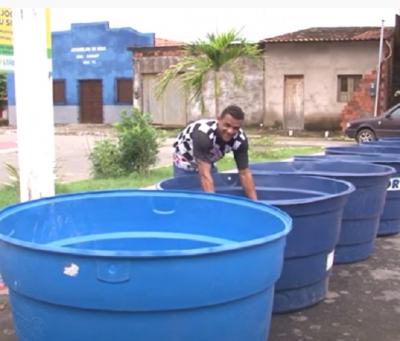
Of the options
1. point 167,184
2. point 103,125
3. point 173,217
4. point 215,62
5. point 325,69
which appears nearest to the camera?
point 173,217

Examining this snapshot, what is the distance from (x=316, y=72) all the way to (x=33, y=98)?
2127cm

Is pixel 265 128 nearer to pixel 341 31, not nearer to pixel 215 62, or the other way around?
pixel 341 31

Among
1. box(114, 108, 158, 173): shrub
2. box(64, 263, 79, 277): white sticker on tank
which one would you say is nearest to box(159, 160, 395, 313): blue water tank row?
box(64, 263, 79, 277): white sticker on tank

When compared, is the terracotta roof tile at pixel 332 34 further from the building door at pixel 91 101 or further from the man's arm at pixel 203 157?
the man's arm at pixel 203 157

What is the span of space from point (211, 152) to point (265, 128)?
2154cm

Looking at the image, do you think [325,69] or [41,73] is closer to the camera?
[41,73]

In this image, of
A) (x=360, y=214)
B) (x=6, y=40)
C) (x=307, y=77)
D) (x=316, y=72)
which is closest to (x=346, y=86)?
(x=316, y=72)

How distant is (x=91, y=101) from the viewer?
106ft

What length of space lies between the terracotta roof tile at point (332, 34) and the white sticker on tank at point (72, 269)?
2268 centimetres

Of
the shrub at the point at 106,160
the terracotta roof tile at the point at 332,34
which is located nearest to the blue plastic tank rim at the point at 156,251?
the shrub at the point at 106,160

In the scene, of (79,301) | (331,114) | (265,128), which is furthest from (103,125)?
(79,301)

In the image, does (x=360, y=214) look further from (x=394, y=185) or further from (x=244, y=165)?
(x=244, y=165)

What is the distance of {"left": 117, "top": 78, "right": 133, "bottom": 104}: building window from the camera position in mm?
31131

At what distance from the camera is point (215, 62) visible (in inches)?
457
